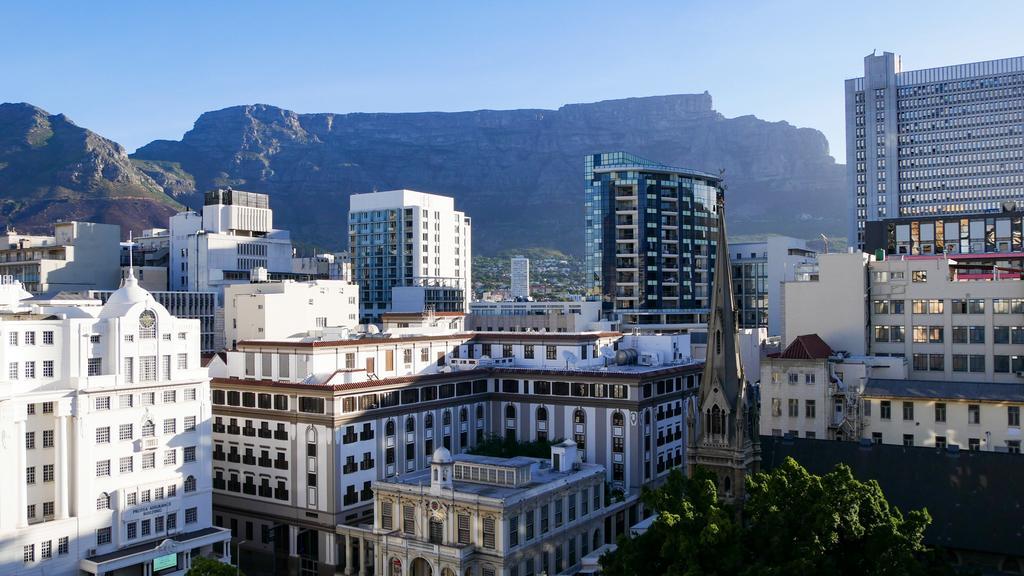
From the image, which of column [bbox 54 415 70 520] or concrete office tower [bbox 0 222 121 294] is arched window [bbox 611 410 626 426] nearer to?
column [bbox 54 415 70 520]

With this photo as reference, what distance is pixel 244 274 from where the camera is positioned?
7495 inches

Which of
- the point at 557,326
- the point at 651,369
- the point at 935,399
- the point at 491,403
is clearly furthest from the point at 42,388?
the point at 557,326

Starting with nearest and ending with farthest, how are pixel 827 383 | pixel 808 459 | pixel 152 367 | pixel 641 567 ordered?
pixel 641 567 → pixel 808 459 → pixel 152 367 → pixel 827 383

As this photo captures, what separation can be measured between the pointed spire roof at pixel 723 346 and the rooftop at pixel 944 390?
31018 millimetres

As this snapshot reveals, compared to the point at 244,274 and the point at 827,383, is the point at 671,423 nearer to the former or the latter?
the point at 827,383

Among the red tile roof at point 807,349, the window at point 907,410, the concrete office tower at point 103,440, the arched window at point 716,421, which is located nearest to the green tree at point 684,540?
the arched window at point 716,421

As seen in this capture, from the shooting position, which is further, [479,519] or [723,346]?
[479,519]

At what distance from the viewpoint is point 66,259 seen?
17538 cm

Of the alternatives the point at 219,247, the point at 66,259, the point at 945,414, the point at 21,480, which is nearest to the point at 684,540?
the point at 945,414

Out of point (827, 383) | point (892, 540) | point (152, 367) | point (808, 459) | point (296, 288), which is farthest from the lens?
point (296, 288)

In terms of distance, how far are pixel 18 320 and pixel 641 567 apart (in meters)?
61.8

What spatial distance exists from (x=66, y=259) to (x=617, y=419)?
126796 millimetres

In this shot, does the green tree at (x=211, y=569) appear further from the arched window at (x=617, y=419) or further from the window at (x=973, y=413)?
the window at (x=973, y=413)

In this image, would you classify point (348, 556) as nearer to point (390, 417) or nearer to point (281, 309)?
point (390, 417)
